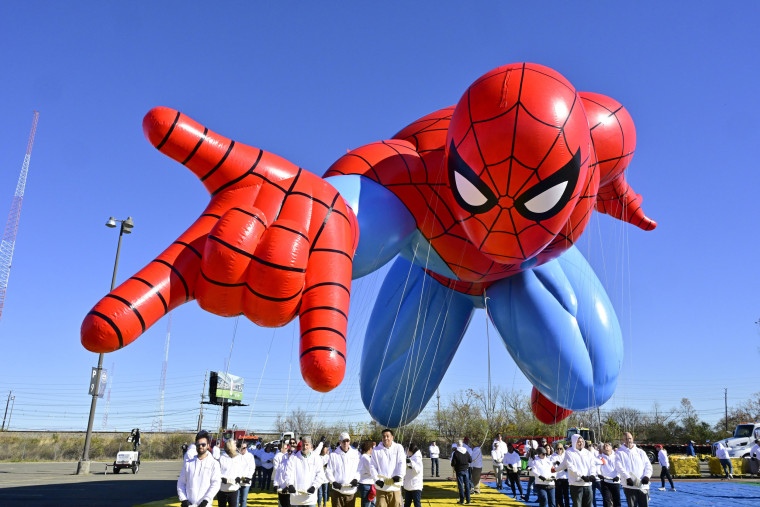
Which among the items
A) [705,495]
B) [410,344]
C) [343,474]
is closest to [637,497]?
[410,344]

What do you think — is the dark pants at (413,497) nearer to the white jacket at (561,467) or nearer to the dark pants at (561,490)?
the white jacket at (561,467)

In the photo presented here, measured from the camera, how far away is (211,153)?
630cm

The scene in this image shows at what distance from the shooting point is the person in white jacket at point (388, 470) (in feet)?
Answer: 27.9

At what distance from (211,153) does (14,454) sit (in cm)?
3716

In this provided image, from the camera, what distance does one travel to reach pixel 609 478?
30.6 ft

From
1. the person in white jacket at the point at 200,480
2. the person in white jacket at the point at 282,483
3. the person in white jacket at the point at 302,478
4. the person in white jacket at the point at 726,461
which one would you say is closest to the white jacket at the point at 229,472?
the person in white jacket at the point at 282,483

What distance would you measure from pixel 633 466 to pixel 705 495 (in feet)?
22.6

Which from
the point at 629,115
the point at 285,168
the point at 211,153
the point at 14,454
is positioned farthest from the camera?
the point at 14,454

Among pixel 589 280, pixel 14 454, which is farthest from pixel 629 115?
pixel 14 454

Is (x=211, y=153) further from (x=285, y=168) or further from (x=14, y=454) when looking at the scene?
(x=14, y=454)

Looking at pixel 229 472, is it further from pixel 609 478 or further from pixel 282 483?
pixel 609 478

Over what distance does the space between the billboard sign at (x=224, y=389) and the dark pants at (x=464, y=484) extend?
6.44 m

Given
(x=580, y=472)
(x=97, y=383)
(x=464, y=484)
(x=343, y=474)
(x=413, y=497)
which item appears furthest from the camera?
(x=97, y=383)

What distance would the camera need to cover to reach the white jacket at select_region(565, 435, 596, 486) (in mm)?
9766
